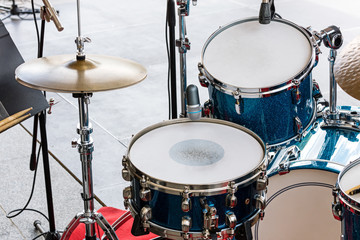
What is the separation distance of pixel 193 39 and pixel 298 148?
2945mm

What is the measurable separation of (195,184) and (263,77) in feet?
2.10

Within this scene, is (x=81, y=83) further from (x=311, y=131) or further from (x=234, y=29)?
(x=311, y=131)

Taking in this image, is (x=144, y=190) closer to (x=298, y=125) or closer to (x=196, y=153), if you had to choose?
(x=196, y=153)

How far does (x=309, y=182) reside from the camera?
211cm

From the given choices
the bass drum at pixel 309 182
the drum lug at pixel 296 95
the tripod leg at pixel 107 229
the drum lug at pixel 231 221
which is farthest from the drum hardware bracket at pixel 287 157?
the tripod leg at pixel 107 229

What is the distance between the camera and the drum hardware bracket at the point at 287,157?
207 centimetres

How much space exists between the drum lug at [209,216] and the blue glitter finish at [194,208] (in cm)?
1

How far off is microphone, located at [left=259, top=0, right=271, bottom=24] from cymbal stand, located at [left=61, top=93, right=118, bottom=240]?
0.70m

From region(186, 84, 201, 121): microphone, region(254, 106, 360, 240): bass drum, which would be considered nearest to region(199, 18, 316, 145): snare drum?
region(254, 106, 360, 240): bass drum

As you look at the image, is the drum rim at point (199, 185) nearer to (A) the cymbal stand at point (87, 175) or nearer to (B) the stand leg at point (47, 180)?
Result: (A) the cymbal stand at point (87, 175)

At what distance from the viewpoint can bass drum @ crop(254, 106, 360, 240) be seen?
6.81 feet

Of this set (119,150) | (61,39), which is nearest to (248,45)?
(119,150)

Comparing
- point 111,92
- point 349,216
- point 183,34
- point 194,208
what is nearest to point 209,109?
point 183,34

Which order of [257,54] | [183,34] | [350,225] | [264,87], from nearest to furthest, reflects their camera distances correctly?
[350,225], [264,87], [257,54], [183,34]
